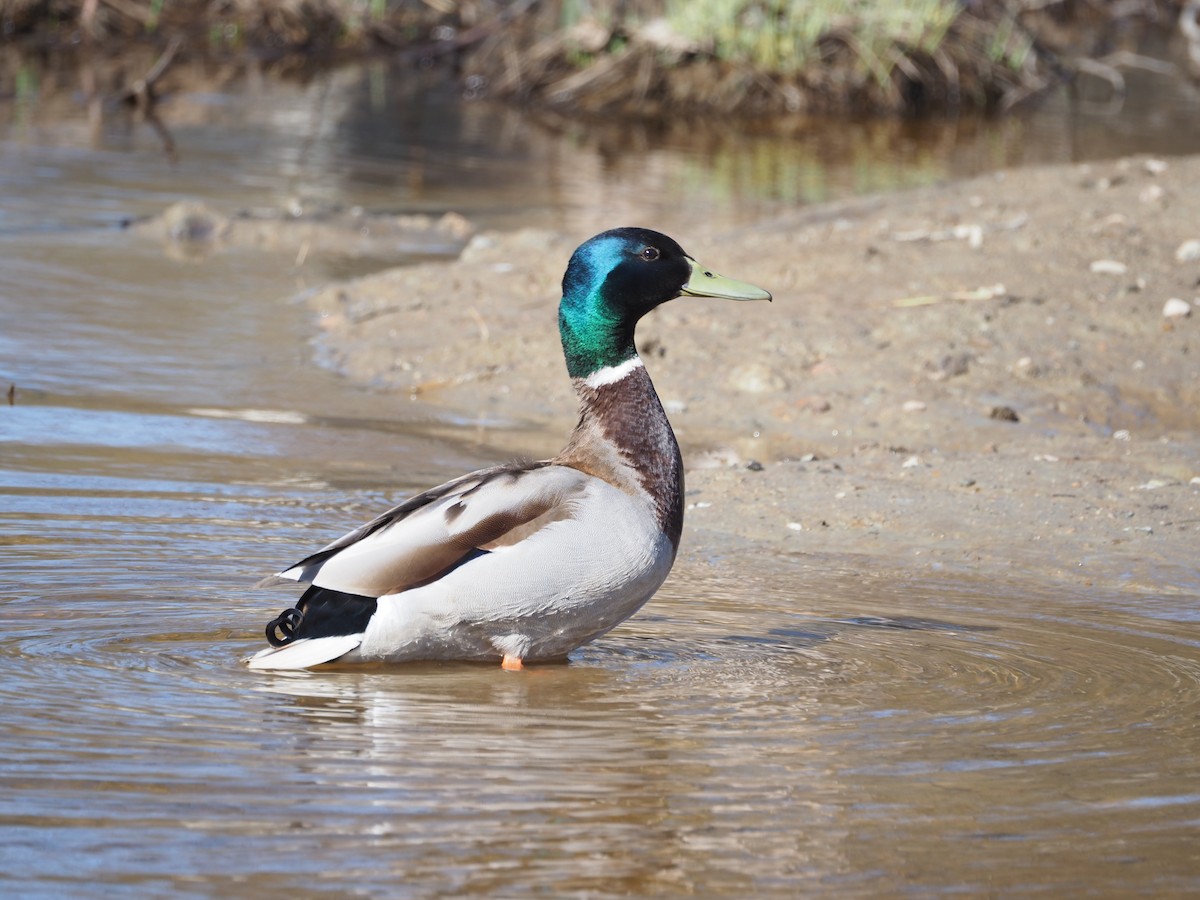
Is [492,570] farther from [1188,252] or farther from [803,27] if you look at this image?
[803,27]

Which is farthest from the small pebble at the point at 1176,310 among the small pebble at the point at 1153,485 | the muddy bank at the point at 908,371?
the small pebble at the point at 1153,485

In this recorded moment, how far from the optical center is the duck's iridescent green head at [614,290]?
4910 mm

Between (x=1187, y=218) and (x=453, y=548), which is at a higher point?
(x=1187, y=218)

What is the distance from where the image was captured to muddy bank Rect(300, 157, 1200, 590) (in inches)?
234

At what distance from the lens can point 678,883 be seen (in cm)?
317

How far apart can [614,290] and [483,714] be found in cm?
133

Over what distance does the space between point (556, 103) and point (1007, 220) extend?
9468mm

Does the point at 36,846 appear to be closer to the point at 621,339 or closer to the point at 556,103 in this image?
the point at 621,339

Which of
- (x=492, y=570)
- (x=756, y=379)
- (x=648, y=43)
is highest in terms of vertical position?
(x=648, y=43)

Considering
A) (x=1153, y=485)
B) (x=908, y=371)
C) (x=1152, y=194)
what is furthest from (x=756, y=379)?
(x=1152, y=194)

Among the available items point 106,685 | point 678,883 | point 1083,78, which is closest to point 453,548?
point 106,685

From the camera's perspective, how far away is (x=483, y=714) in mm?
4094

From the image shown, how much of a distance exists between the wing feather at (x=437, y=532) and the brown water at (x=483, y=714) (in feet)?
0.87

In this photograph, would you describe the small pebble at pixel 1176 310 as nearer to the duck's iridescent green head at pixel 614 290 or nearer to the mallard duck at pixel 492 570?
the duck's iridescent green head at pixel 614 290
